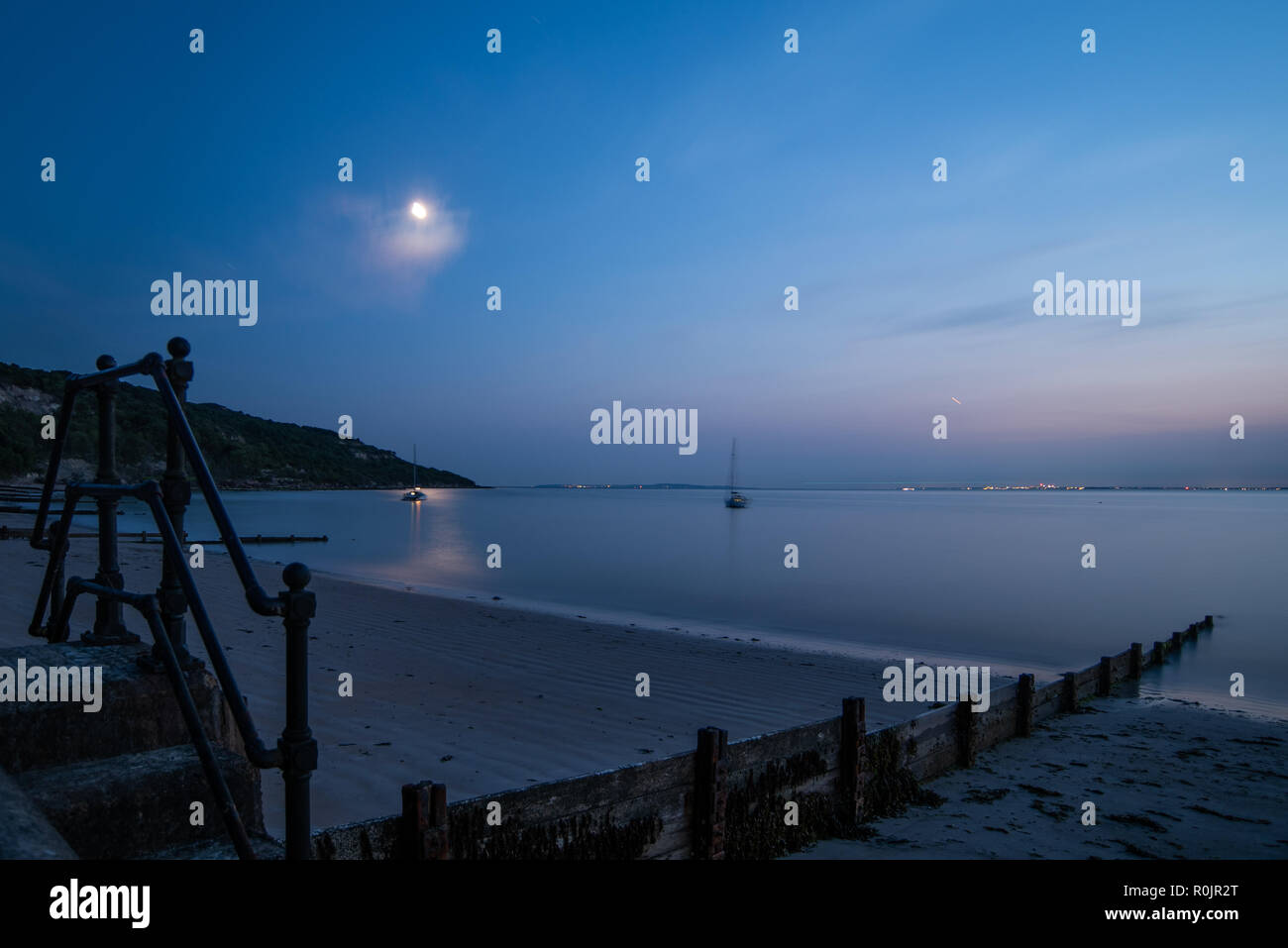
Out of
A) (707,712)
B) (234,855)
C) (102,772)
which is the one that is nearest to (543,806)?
(234,855)

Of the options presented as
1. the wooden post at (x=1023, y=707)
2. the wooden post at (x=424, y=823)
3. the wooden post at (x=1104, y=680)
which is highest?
the wooden post at (x=424, y=823)

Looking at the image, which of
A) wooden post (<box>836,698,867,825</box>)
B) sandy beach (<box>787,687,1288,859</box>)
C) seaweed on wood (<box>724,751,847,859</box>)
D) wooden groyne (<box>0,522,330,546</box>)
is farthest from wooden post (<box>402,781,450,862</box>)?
wooden groyne (<box>0,522,330,546</box>)

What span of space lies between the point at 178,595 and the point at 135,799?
0.81m

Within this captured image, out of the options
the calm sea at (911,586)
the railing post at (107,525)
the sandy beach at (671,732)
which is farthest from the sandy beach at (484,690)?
the calm sea at (911,586)

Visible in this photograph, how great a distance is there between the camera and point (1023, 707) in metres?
9.66

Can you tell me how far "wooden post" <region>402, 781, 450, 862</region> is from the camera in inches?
154

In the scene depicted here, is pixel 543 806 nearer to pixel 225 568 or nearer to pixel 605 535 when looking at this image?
pixel 225 568

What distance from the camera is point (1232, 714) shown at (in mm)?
12766

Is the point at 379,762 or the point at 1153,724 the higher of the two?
the point at 379,762

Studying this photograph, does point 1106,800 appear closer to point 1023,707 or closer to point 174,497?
point 1023,707

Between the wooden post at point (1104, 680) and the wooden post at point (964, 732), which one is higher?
the wooden post at point (964, 732)

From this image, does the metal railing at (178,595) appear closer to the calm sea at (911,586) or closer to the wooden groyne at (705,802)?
the wooden groyne at (705,802)

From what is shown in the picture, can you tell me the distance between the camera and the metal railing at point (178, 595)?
7.74 feet
